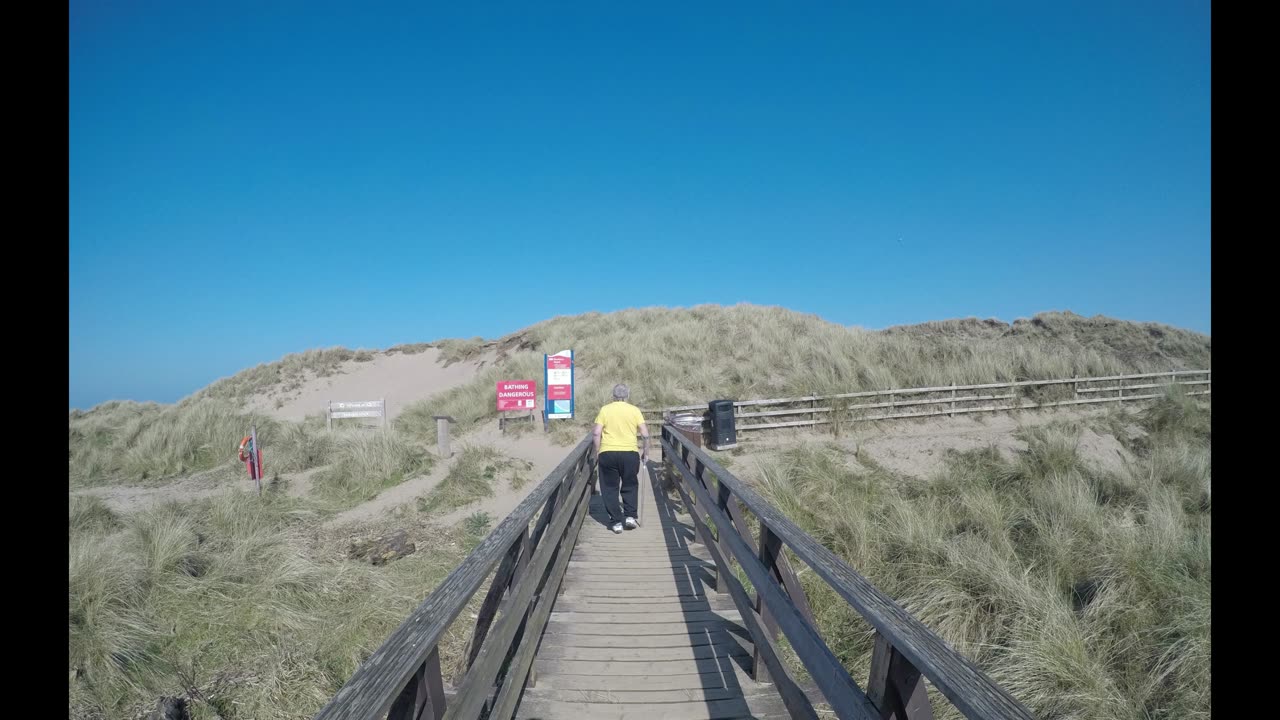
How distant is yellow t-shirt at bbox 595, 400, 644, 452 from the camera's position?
600cm

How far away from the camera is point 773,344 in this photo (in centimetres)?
2156

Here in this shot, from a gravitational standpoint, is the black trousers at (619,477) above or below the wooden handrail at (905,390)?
below

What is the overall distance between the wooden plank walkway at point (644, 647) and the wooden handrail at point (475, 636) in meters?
0.29

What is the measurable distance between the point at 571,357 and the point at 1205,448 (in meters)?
13.6

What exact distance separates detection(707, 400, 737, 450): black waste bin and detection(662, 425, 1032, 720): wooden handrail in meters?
9.54

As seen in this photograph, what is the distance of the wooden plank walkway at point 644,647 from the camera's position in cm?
312

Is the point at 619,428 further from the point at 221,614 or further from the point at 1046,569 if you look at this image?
the point at 1046,569

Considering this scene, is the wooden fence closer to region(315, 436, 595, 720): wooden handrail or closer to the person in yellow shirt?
the person in yellow shirt

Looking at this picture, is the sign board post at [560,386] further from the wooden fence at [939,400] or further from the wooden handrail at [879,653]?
the wooden handrail at [879,653]

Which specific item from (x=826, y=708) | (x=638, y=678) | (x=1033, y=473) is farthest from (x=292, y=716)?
(x=1033, y=473)

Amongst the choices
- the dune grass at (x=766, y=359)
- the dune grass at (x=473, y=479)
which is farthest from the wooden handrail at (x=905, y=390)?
the dune grass at (x=473, y=479)

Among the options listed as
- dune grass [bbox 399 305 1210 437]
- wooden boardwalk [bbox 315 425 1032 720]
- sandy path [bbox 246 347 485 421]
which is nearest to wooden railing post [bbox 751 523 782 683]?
A: wooden boardwalk [bbox 315 425 1032 720]
